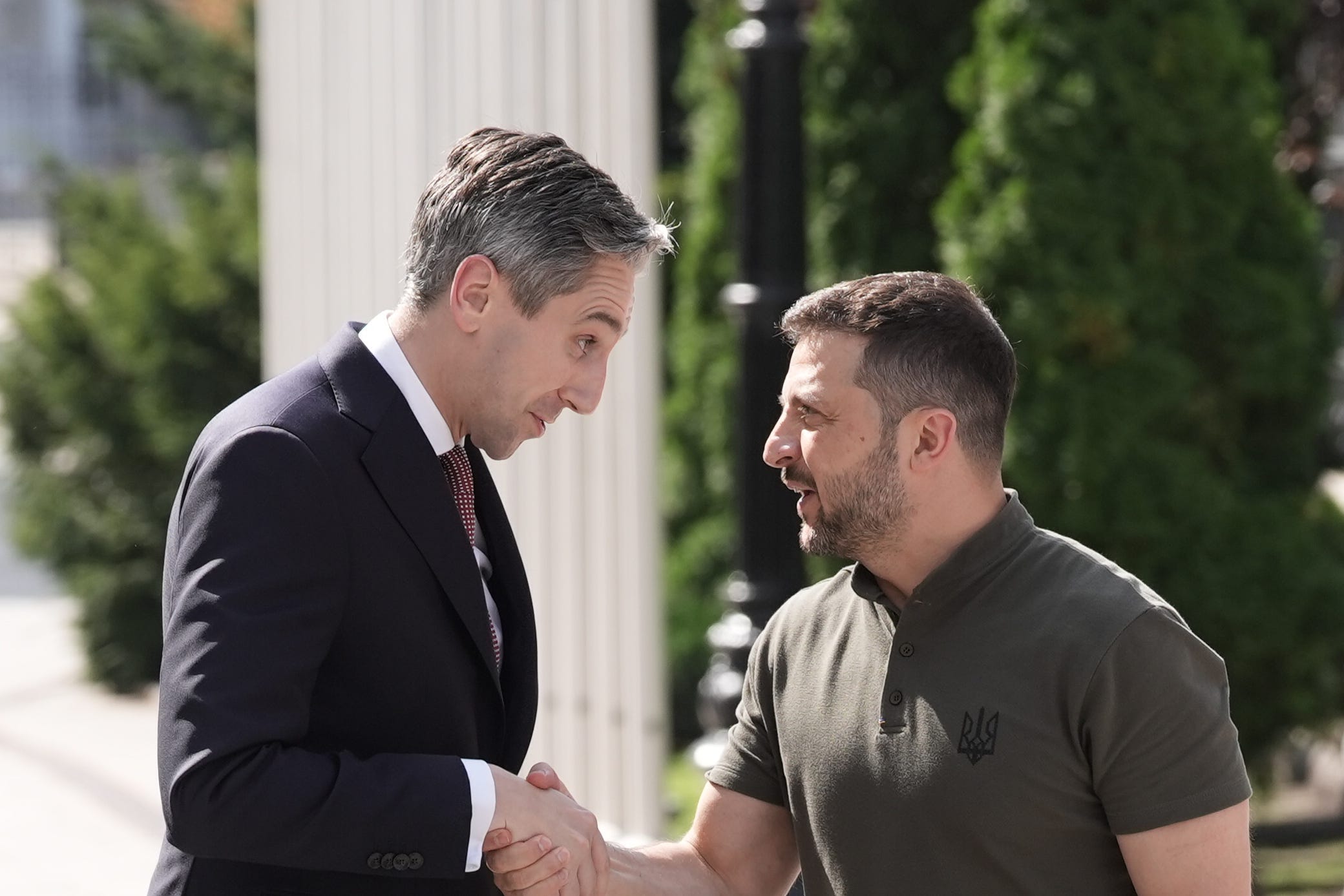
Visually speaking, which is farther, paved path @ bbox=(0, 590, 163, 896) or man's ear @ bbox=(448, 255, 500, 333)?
paved path @ bbox=(0, 590, 163, 896)

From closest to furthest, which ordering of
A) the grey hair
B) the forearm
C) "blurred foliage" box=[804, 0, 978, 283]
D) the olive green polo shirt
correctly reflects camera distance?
1. the olive green polo shirt
2. the grey hair
3. the forearm
4. "blurred foliage" box=[804, 0, 978, 283]

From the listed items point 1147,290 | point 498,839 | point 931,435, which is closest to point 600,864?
Answer: point 498,839

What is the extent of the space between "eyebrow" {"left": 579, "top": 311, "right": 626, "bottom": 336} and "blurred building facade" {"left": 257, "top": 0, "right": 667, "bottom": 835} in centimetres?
176

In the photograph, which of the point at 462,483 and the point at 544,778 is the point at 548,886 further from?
the point at 462,483

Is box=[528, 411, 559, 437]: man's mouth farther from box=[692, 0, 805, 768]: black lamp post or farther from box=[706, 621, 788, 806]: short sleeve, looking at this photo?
box=[692, 0, 805, 768]: black lamp post

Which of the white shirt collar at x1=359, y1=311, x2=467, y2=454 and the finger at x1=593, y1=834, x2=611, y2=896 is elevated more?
the white shirt collar at x1=359, y1=311, x2=467, y2=454

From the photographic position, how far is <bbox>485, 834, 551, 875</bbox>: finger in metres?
1.97

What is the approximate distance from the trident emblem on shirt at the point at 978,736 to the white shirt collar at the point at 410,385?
0.70m

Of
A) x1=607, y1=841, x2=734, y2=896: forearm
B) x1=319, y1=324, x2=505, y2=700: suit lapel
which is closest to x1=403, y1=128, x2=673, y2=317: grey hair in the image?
x1=319, y1=324, x2=505, y2=700: suit lapel

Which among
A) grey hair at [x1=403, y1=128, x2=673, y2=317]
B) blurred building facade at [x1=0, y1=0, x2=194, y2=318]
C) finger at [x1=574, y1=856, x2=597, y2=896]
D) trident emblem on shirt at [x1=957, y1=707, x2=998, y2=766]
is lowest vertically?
finger at [x1=574, y1=856, x2=597, y2=896]

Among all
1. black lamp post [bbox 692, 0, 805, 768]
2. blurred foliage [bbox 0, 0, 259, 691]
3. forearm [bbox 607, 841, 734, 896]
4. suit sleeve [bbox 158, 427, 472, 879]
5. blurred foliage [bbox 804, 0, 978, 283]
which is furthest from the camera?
blurred foliage [bbox 0, 0, 259, 691]

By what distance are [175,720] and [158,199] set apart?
12222 mm

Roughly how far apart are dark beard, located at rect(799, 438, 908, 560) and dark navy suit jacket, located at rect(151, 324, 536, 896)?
441 millimetres

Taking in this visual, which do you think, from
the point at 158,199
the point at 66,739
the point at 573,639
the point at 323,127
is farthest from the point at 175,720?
the point at 158,199
